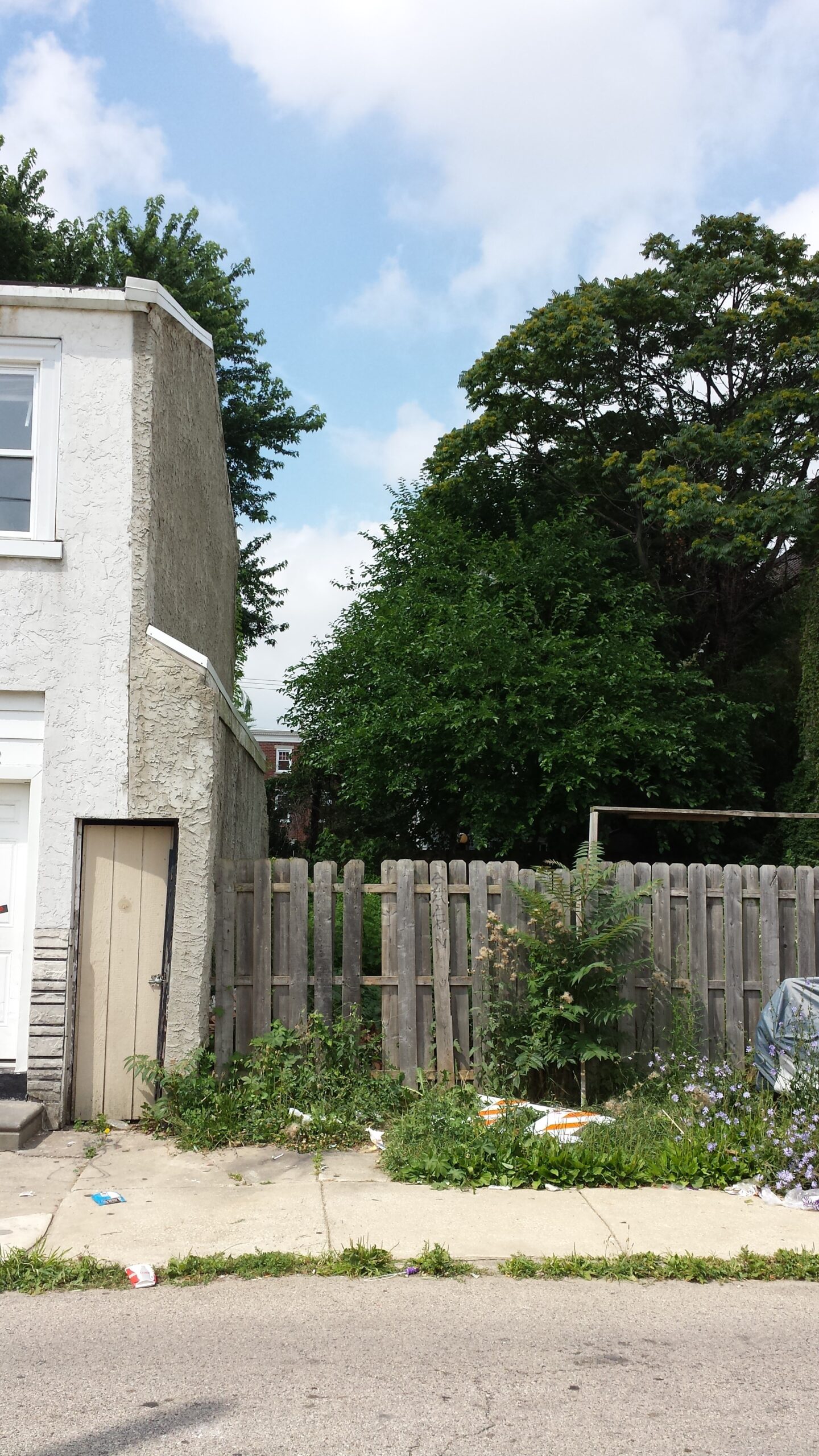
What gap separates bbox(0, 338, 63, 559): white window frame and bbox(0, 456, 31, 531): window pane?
72 mm

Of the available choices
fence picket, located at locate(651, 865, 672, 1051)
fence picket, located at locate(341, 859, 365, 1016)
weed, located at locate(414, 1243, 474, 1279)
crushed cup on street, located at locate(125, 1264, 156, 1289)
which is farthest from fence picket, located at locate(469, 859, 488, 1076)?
crushed cup on street, located at locate(125, 1264, 156, 1289)

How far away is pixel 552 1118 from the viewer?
661 centimetres

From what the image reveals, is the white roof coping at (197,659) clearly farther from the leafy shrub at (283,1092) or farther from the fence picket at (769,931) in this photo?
the fence picket at (769,931)

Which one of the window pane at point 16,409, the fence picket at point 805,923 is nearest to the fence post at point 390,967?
the fence picket at point 805,923

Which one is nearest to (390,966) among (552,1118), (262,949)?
(262,949)

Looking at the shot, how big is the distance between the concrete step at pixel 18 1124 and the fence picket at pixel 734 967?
4862 mm

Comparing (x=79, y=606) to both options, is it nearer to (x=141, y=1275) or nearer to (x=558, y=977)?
(x=558, y=977)

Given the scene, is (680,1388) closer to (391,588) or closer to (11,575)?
(11,575)

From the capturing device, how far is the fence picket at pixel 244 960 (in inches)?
283

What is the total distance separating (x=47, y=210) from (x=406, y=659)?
38.2ft

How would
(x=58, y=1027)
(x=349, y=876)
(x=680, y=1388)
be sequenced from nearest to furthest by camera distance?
(x=680, y=1388)
(x=58, y=1027)
(x=349, y=876)

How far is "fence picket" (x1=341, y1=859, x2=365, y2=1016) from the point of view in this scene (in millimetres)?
7379

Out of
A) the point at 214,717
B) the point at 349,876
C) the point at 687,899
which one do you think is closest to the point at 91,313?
the point at 214,717

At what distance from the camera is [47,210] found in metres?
19.6
